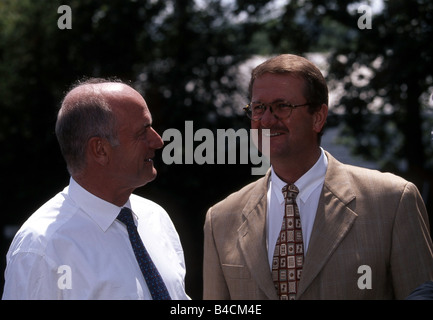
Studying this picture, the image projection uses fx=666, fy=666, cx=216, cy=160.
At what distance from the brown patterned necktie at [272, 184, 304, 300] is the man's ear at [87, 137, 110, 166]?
828mm

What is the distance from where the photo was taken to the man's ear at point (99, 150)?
2.86 meters

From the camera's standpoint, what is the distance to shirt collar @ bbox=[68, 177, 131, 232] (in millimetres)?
2793

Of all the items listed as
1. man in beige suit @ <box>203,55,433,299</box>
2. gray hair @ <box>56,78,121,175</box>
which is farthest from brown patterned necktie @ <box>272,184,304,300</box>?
gray hair @ <box>56,78,121,175</box>

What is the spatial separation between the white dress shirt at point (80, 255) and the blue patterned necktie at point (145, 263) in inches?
0.8

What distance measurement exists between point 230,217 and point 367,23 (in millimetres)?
5593

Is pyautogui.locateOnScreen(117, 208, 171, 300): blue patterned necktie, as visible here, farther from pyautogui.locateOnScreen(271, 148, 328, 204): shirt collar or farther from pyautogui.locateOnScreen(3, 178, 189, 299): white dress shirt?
pyautogui.locateOnScreen(271, 148, 328, 204): shirt collar

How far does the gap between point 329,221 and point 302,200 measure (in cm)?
17

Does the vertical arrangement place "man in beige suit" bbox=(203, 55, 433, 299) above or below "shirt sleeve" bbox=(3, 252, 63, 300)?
above

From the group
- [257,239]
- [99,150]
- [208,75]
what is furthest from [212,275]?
[208,75]

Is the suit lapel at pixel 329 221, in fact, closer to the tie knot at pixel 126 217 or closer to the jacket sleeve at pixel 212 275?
the jacket sleeve at pixel 212 275

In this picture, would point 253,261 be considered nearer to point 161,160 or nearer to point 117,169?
point 117,169

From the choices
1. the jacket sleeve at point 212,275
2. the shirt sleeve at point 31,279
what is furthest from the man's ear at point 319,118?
the shirt sleeve at point 31,279

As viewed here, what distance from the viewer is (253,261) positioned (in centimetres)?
286
